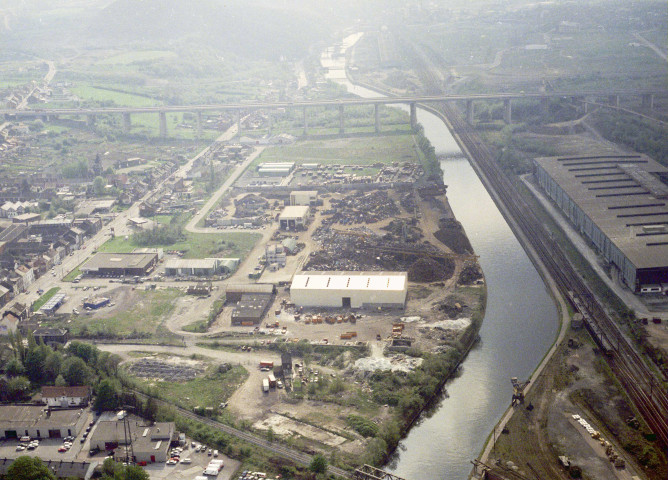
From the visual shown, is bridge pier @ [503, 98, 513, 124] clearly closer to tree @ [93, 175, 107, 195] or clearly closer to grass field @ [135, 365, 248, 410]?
tree @ [93, 175, 107, 195]

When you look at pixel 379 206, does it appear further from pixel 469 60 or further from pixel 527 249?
pixel 469 60

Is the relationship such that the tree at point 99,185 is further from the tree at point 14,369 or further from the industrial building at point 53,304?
the tree at point 14,369

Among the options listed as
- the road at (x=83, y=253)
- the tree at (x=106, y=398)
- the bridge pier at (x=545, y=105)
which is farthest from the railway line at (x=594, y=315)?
the road at (x=83, y=253)

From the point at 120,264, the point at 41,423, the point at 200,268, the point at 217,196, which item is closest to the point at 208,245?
the point at 200,268

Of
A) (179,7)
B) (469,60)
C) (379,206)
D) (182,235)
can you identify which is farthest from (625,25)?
(182,235)

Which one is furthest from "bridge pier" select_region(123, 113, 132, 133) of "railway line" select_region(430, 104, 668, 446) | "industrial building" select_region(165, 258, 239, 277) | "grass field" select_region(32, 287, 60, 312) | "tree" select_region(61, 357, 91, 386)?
"tree" select_region(61, 357, 91, 386)
